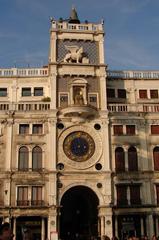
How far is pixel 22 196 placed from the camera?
43.1 m

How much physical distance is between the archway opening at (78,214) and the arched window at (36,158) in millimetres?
4562

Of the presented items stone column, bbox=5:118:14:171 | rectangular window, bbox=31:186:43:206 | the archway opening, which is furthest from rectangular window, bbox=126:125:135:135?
stone column, bbox=5:118:14:171

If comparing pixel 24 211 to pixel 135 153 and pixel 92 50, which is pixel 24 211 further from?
pixel 92 50

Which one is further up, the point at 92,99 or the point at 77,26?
the point at 77,26

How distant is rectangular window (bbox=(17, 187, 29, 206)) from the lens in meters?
42.6

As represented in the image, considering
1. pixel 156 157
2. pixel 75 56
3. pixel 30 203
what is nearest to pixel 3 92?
pixel 75 56

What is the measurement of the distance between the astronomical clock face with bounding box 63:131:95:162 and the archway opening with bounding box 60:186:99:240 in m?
3.53

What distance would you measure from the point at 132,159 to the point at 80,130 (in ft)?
22.3

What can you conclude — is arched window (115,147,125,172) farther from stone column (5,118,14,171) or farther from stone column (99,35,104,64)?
stone column (5,118,14,171)

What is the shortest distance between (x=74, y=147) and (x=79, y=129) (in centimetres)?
217

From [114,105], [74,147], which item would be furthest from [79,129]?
[114,105]

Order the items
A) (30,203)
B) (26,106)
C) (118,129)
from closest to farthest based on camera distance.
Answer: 1. (30,203)
2. (26,106)
3. (118,129)

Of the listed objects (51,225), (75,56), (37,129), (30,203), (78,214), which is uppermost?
(75,56)

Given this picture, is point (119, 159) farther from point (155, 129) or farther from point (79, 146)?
point (155, 129)
